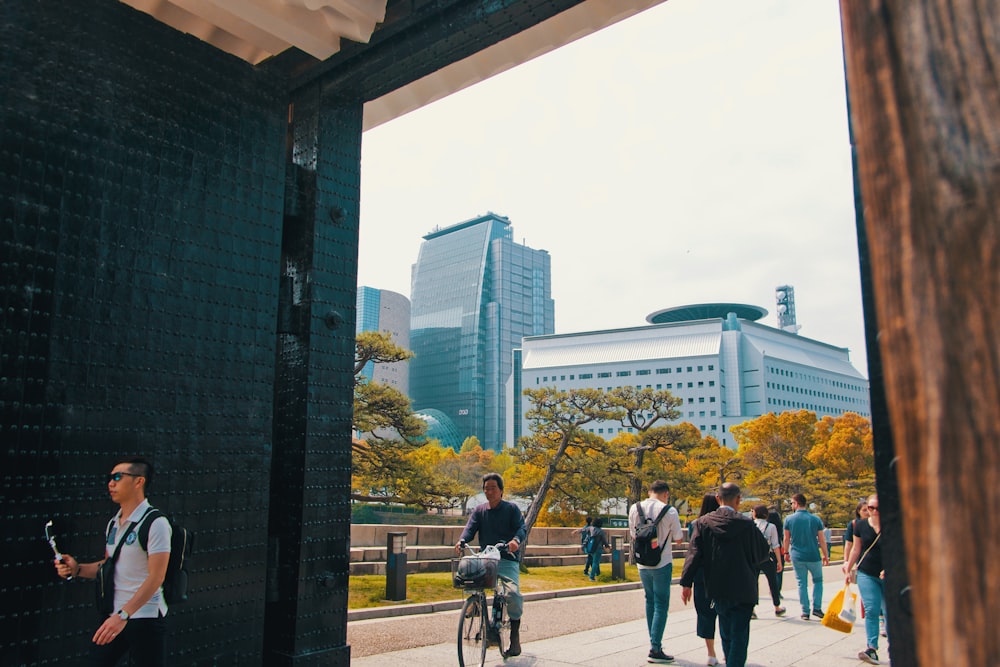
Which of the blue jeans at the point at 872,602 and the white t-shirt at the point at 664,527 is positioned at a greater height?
the white t-shirt at the point at 664,527

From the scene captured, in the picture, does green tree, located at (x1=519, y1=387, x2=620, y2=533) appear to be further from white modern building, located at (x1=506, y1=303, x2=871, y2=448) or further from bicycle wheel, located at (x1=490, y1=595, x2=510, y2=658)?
white modern building, located at (x1=506, y1=303, x2=871, y2=448)

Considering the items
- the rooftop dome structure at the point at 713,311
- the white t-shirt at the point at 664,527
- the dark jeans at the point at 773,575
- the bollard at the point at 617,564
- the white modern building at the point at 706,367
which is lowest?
the bollard at the point at 617,564

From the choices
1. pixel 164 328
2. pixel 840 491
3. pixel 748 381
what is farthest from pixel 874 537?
pixel 748 381

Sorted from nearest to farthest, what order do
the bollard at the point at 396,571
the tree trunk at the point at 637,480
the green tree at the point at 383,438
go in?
1. the bollard at the point at 396,571
2. the green tree at the point at 383,438
3. the tree trunk at the point at 637,480

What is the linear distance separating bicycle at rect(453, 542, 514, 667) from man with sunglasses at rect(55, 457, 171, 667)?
9.04 feet

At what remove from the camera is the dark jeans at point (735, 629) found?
5492 mm

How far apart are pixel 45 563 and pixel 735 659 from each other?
4.85 meters

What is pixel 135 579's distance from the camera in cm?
361

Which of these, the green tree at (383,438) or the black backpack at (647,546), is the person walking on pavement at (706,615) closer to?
the black backpack at (647,546)

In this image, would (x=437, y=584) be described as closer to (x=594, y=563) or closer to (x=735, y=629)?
(x=594, y=563)

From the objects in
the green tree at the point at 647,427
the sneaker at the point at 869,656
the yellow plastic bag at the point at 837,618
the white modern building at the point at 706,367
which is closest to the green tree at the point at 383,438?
the sneaker at the point at 869,656

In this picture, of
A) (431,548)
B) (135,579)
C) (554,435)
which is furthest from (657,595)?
(554,435)

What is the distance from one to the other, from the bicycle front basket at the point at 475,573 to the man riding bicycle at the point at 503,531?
0.47 m

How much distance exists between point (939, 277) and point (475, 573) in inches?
218
